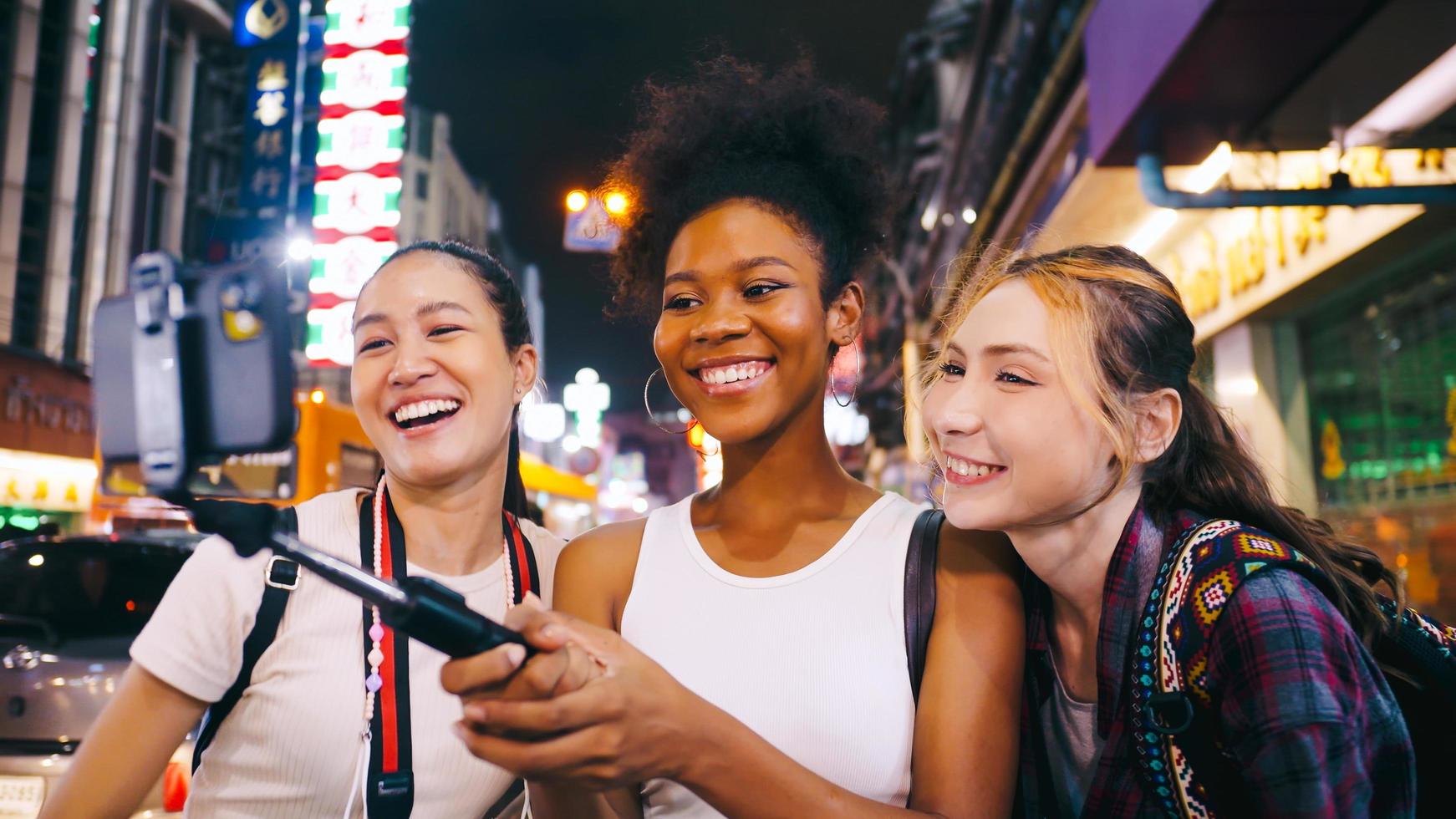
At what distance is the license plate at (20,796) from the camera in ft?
13.1

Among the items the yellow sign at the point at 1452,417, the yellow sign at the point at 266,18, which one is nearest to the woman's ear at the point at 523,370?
the yellow sign at the point at 1452,417

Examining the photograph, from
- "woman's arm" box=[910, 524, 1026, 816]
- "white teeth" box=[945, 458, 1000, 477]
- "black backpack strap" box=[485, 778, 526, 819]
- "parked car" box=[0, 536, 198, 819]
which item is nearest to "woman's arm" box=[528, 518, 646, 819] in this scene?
"black backpack strap" box=[485, 778, 526, 819]

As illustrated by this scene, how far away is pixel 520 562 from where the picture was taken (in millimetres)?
2645

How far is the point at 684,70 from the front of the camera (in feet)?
9.64

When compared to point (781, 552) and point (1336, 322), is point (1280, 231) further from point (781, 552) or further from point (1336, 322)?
point (781, 552)

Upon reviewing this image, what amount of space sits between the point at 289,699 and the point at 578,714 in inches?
53.2

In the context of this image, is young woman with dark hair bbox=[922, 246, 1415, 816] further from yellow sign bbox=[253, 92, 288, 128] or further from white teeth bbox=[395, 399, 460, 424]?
yellow sign bbox=[253, 92, 288, 128]

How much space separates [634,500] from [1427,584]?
59.5m

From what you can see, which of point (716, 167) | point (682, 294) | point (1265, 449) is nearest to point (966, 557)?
point (682, 294)

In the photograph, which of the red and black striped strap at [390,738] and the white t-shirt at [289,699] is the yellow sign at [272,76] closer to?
the white t-shirt at [289,699]

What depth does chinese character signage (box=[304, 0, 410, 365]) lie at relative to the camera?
620 inches

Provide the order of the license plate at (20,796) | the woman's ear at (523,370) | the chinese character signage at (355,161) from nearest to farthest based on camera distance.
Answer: the woman's ear at (523,370) → the license plate at (20,796) → the chinese character signage at (355,161)

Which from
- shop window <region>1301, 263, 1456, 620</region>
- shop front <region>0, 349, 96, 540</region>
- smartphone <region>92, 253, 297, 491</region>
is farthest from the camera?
shop front <region>0, 349, 96, 540</region>

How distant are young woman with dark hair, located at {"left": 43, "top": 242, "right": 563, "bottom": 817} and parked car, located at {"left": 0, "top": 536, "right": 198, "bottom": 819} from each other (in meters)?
1.88
